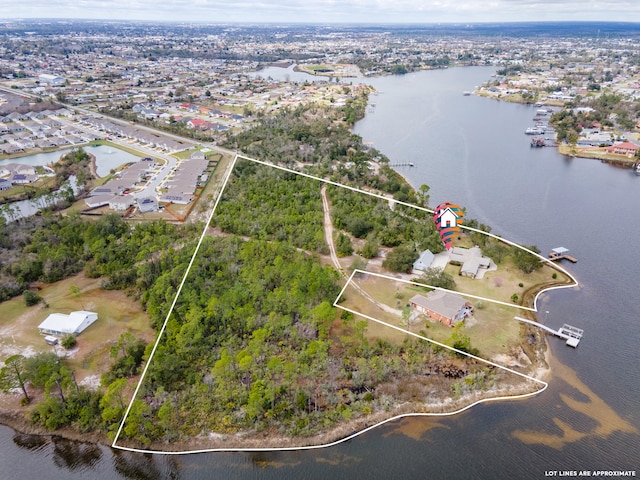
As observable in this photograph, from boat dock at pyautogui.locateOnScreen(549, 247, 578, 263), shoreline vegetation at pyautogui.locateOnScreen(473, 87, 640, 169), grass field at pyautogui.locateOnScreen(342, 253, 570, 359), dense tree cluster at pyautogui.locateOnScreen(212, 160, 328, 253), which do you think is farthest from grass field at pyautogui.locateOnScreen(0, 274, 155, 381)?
shoreline vegetation at pyautogui.locateOnScreen(473, 87, 640, 169)

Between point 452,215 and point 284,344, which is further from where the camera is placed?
point 284,344

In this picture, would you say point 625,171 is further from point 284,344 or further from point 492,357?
point 284,344

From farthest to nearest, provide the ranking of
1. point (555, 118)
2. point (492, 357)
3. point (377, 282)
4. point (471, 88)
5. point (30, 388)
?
point (471, 88) < point (555, 118) < point (377, 282) < point (492, 357) < point (30, 388)

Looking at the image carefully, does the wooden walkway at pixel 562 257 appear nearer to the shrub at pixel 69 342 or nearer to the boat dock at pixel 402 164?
the boat dock at pixel 402 164

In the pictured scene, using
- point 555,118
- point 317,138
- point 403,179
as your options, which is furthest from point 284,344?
point 555,118

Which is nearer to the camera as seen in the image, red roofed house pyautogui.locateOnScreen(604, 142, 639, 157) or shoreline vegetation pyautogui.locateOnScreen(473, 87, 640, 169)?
red roofed house pyautogui.locateOnScreen(604, 142, 639, 157)

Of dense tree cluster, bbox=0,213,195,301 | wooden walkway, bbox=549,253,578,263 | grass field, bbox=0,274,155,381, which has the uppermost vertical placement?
dense tree cluster, bbox=0,213,195,301

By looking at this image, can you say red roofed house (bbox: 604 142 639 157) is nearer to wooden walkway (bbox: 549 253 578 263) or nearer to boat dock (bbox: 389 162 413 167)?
boat dock (bbox: 389 162 413 167)
